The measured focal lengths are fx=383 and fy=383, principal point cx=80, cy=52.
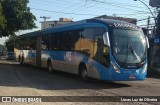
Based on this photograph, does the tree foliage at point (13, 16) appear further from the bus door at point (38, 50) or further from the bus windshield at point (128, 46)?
the bus windshield at point (128, 46)

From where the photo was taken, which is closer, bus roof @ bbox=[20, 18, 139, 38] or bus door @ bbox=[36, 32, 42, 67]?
bus roof @ bbox=[20, 18, 139, 38]

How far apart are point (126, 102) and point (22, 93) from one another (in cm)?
367

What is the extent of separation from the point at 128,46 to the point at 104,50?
108 cm

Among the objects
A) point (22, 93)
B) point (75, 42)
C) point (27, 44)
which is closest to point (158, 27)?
point (27, 44)

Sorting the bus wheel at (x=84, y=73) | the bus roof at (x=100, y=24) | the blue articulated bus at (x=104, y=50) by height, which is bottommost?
the bus wheel at (x=84, y=73)

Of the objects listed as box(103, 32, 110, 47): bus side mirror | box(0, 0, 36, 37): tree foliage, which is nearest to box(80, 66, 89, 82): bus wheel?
box(103, 32, 110, 47): bus side mirror

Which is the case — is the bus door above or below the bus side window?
below

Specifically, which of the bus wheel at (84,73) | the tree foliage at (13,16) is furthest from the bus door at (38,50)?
the tree foliage at (13,16)

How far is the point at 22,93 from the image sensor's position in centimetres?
Result: 1334

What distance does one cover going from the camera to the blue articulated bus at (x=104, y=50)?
16.8m

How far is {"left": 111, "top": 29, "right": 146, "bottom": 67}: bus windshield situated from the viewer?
16.9 meters

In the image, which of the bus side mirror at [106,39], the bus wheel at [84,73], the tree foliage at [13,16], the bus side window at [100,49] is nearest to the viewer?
the bus side mirror at [106,39]

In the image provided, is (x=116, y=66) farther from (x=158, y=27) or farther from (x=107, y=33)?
(x=158, y=27)

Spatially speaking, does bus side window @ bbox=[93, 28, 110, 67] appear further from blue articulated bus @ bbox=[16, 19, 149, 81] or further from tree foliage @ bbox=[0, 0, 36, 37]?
tree foliage @ bbox=[0, 0, 36, 37]
